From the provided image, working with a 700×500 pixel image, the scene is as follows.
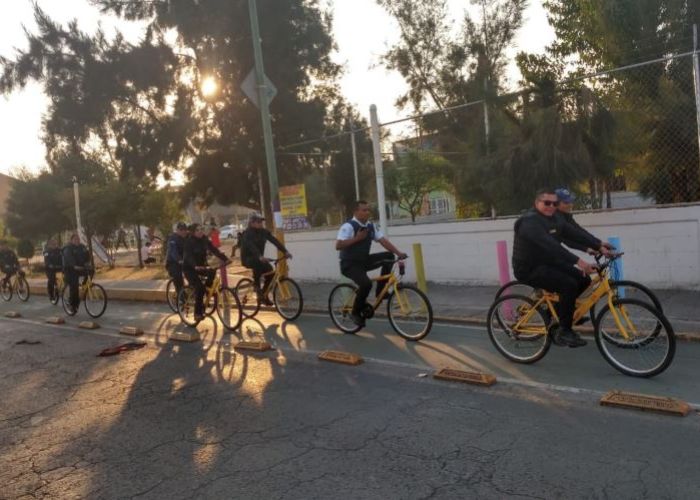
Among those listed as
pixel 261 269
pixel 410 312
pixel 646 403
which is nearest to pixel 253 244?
pixel 261 269

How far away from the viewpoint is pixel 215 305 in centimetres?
989

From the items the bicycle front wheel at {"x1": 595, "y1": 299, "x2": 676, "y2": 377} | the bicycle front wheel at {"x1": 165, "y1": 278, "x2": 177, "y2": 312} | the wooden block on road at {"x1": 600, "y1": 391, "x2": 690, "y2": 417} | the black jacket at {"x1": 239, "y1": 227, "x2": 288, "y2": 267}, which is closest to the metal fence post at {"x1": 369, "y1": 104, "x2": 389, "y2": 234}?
the black jacket at {"x1": 239, "y1": 227, "x2": 288, "y2": 267}

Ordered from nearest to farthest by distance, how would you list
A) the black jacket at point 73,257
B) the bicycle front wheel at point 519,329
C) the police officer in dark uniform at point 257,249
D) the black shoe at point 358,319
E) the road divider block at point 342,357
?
the bicycle front wheel at point 519,329, the road divider block at point 342,357, the black shoe at point 358,319, the police officer in dark uniform at point 257,249, the black jacket at point 73,257

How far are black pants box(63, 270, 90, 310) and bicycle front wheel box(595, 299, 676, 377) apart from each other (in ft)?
33.2

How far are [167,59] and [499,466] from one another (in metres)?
19.6

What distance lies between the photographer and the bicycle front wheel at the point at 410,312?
297 inches

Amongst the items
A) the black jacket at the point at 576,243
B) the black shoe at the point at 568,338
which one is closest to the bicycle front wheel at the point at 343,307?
the black jacket at the point at 576,243

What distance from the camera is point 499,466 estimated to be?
12.5 feet

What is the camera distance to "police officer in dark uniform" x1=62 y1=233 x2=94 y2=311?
12102 millimetres

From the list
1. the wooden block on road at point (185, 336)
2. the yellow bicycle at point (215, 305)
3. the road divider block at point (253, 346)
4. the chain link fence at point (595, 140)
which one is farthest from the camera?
the yellow bicycle at point (215, 305)

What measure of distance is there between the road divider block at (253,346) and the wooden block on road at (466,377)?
261cm

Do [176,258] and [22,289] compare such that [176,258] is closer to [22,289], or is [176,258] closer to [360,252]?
[360,252]

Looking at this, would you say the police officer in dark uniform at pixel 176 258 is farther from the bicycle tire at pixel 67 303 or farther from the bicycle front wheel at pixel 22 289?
the bicycle front wheel at pixel 22 289

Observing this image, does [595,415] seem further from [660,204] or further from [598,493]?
[660,204]
